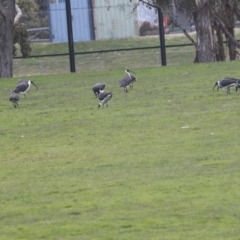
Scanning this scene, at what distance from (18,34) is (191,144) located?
23607 millimetres

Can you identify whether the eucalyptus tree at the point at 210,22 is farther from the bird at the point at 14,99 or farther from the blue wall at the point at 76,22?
the bird at the point at 14,99

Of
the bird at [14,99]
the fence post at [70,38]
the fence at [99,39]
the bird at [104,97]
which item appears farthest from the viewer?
the fence at [99,39]

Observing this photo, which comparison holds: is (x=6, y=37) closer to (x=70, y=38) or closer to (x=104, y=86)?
(x=70, y=38)

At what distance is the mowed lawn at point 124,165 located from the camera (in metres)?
8.70

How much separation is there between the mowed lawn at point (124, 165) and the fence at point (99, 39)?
1224cm

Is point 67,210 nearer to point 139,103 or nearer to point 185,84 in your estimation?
point 139,103

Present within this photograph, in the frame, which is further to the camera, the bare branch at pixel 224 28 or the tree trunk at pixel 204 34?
the bare branch at pixel 224 28

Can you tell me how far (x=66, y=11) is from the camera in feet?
104

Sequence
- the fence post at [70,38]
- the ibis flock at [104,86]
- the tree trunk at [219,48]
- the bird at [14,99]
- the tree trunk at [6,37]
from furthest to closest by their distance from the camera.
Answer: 1. the tree trunk at [219,48]
2. the fence post at [70,38]
3. the tree trunk at [6,37]
4. the bird at [14,99]
5. the ibis flock at [104,86]

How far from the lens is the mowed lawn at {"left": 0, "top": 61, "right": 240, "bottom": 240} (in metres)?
8.70

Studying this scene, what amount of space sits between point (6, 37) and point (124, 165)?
1840 cm

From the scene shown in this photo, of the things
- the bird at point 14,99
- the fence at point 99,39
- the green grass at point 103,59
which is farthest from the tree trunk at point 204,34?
the bird at point 14,99

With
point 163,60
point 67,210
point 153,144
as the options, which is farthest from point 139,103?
point 163,60

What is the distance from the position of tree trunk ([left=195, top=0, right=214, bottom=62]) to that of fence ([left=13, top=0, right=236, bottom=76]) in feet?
5.92
